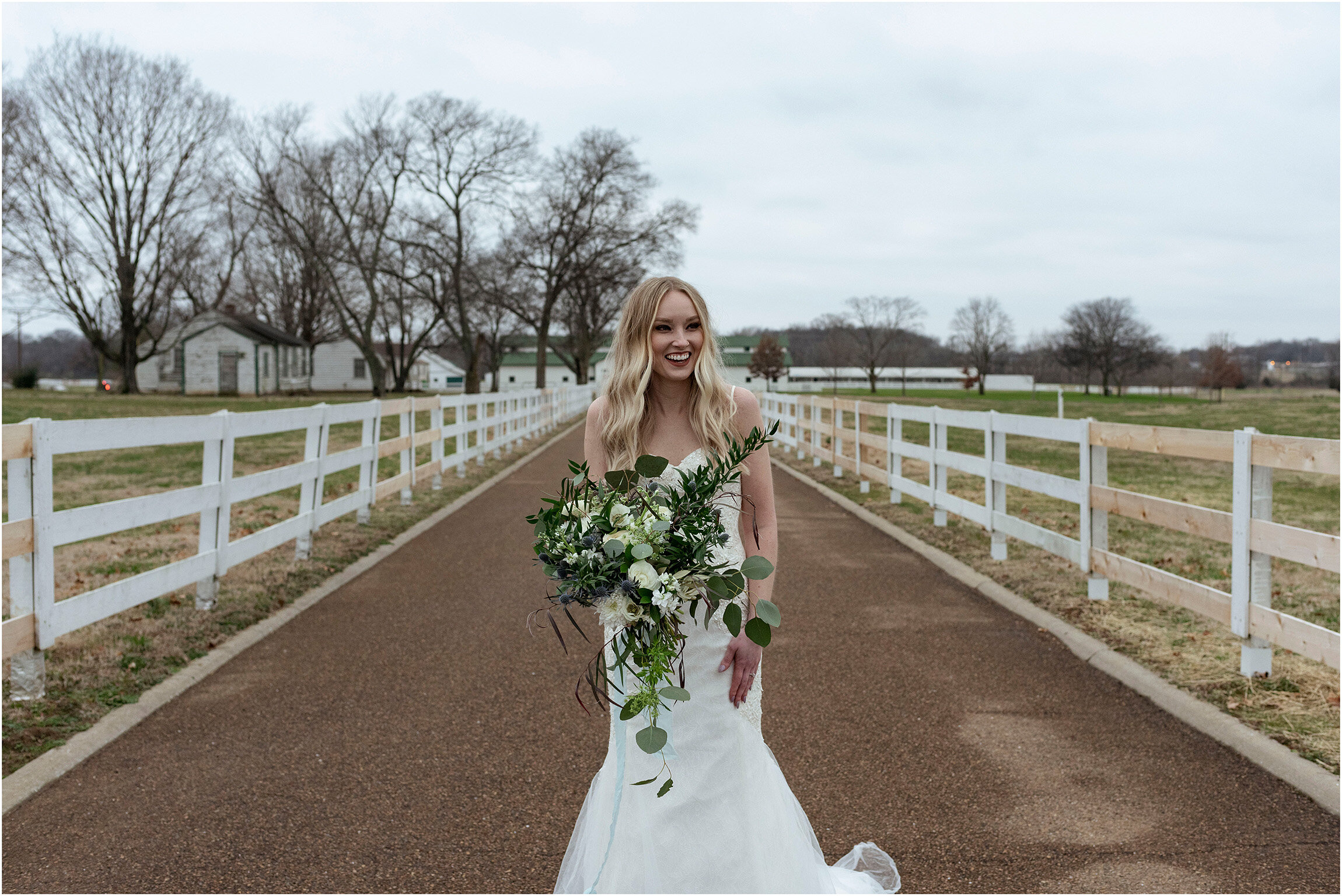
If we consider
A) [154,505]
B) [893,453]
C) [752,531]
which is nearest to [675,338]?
[752,531]

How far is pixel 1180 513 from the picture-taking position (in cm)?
580

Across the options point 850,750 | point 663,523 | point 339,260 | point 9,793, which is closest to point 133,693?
point 9,793

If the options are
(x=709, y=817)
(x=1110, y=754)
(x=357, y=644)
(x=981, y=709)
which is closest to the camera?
(x=709, y=817)

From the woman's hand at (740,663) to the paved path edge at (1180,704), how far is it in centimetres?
247

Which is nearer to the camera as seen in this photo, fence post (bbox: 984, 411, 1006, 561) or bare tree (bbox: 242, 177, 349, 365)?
fence post (bbox: 984, 411, 1006, 561)

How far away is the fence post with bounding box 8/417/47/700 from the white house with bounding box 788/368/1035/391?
9452 cm

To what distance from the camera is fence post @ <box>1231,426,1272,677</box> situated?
502 cm

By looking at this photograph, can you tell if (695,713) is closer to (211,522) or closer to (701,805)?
(701,805)

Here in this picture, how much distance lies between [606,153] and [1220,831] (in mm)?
44023

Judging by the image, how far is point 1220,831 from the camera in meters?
3.49

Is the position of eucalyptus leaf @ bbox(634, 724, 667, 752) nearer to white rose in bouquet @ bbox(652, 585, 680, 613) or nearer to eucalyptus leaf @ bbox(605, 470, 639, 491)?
white rose in bouquet @ bbox(652, 585, 680, 613)

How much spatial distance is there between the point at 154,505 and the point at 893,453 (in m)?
8.85

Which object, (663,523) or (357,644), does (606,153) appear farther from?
(663,523)

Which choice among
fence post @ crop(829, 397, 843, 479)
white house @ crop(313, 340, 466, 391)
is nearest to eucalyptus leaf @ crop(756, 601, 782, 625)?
fence post @ crop(829, 397, 843, 479)
